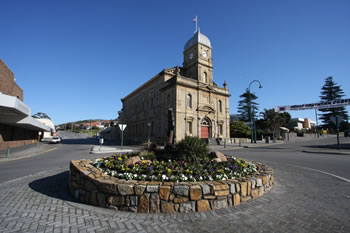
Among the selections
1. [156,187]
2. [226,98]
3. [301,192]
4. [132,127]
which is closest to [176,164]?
[156,187]

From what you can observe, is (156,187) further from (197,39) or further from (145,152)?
(197,39)

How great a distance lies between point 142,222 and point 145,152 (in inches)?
155

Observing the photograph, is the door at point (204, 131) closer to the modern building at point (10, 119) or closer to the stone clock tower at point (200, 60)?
the stone clock tower at point (200, 60)

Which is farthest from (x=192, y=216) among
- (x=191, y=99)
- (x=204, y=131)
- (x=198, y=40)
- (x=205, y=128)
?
(x=198, y=40)

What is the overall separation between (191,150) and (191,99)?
2277 cm

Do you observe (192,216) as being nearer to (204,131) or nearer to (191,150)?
(191,150)

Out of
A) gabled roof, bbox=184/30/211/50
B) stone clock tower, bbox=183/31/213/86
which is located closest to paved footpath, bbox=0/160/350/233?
stone clock tower, bbox=183/31/213/86

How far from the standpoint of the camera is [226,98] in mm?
33438

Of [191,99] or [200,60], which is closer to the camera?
[191,99]

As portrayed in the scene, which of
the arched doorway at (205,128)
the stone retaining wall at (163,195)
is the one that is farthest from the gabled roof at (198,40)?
the stone retaining wall at (163,195)

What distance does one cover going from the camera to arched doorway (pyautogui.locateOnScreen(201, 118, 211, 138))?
1152 inches

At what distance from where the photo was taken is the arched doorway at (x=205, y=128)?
29.3 m

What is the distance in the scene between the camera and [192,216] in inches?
132

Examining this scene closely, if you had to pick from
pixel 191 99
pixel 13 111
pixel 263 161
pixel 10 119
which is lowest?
pixel 263 161
